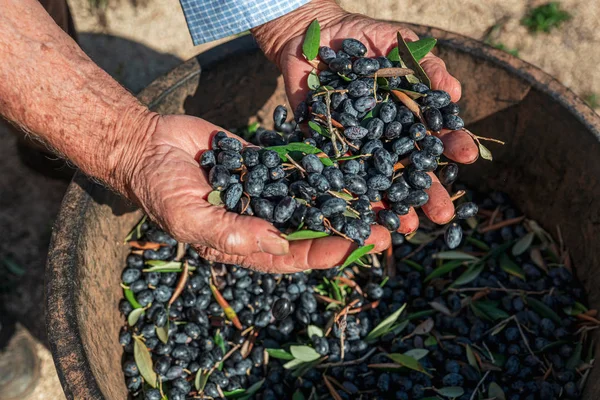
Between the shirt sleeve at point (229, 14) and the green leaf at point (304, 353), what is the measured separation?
1.27 meters

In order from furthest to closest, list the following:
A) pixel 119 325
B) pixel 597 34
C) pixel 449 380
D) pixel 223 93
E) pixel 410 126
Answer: pixel 597 34 < pixel 223 93 < pixel 119 325 < pixel 449 380 < pixel 410 126

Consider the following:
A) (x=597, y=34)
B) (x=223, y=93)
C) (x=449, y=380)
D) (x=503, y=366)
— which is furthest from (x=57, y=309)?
(x=597, y=34)

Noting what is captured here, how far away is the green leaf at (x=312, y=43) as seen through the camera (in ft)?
6.80

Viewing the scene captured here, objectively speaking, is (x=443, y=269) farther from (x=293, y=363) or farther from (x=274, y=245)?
(x=274, y=245)

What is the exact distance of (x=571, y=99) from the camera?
2.11 metres

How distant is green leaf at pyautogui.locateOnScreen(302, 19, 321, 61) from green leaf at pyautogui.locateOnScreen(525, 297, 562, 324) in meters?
1.22

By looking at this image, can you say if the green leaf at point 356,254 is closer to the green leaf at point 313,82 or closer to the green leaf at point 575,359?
the green leaf at point 313,82

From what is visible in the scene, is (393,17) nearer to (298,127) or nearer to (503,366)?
(298,127)

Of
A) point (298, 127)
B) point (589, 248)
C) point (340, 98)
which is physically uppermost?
point (340, 98)

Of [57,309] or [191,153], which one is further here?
[191,153]

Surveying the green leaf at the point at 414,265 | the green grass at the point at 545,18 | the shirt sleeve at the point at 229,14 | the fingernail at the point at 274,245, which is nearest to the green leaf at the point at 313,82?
the shirt sleeve at the point at 229,14

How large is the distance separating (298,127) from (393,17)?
84.0 inches

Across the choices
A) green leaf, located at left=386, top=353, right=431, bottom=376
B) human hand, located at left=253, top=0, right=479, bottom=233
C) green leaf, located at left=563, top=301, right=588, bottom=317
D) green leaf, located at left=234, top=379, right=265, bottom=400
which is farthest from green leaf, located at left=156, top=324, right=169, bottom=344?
green leaf, located at left=563, top=301, right=588, bottom=317

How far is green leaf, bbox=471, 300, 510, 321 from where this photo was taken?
2.17m
